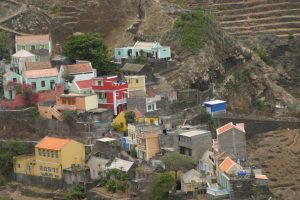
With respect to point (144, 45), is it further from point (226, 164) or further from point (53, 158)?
point (226, 164)

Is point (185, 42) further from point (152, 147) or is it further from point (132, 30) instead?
point (152, 147)

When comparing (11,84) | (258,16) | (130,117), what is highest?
(258,16)

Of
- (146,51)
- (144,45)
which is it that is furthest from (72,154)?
(144,45)

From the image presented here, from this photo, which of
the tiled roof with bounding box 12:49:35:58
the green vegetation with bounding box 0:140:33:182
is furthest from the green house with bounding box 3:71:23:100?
the green vegetation with bounding box 0:140:33:182

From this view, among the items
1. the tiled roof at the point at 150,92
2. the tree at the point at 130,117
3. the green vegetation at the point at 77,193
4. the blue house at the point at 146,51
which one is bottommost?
the green vegetation at the point at 77,193

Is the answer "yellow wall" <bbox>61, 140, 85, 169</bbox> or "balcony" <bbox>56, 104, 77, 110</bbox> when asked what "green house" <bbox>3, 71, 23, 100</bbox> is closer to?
"balcony" <bbox>56, 104, 77, 110</bbox>

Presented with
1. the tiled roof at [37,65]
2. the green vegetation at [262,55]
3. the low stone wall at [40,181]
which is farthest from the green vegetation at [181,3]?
the low stone wall at [40,181]

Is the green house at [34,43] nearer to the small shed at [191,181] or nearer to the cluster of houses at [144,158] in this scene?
the cluster of houses at [144,158]
